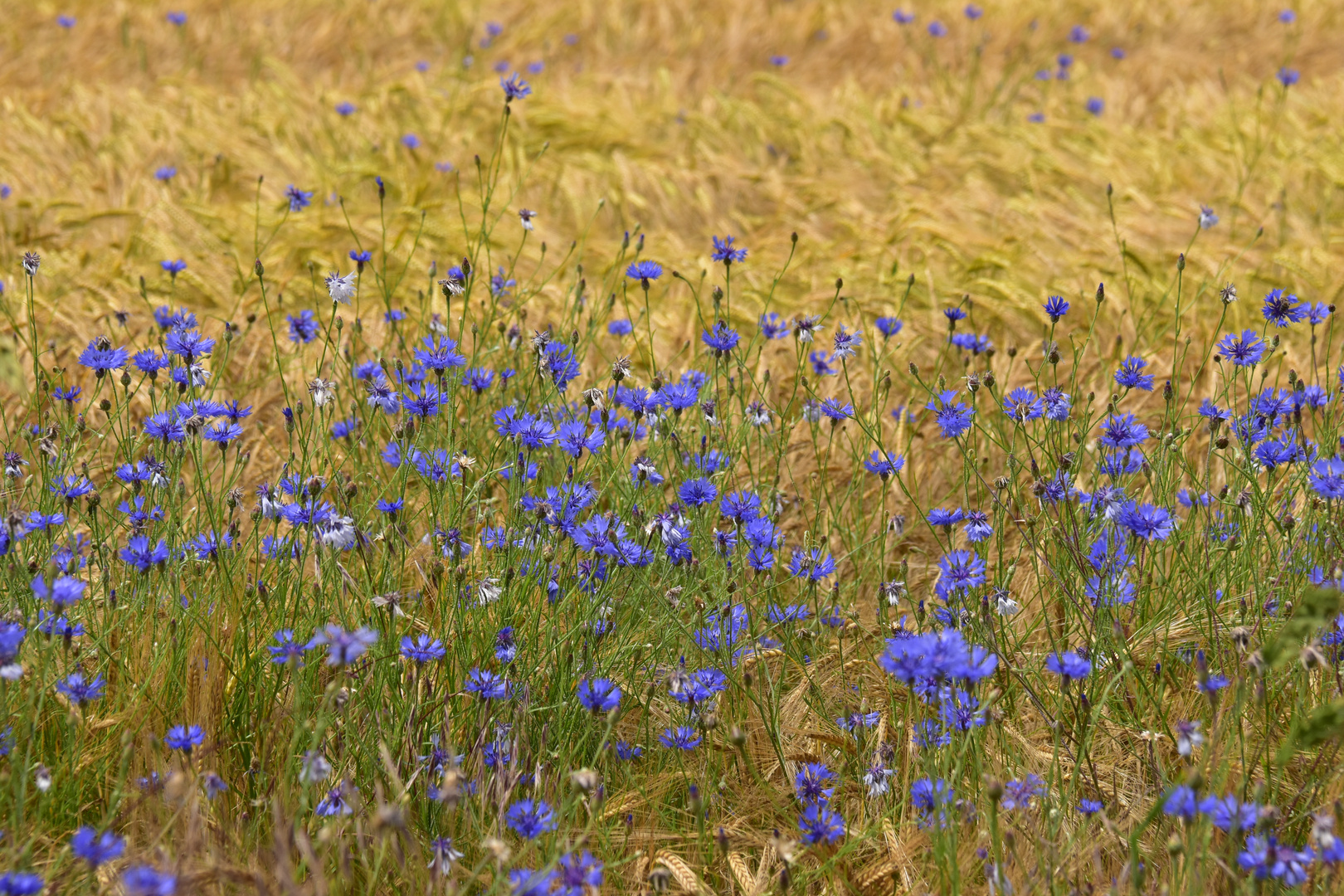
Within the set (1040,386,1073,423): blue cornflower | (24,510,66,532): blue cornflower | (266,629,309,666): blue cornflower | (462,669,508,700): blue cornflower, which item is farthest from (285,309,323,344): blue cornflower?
(1040,386,1073,423): blue cornflower

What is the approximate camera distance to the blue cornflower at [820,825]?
5.22 feet

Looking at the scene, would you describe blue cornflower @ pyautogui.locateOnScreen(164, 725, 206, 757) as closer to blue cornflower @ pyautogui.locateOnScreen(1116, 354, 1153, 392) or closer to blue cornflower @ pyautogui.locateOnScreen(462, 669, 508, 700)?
blue cornflower @ pyautogui.locateOnScreen(462, 669, 508, 700)

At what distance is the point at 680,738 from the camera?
178 centimetres

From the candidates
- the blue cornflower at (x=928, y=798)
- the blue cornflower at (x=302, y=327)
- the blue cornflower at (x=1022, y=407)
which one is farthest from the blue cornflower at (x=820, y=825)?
the blue cornflower at (x=302, y=327)

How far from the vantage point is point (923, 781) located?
1638mm

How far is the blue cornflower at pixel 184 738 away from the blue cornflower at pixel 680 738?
67cm

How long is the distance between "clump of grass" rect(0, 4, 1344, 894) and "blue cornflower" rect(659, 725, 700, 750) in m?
0.02

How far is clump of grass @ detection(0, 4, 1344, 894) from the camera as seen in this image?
1549 millimetres

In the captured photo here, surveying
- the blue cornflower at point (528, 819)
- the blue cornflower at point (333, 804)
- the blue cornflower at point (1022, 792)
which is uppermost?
the blue cornflower at point (528, 819)

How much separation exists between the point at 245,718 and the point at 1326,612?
1.46 metres

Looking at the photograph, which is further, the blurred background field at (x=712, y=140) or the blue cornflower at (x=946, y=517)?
the blurred background field at (x=712, y=140)

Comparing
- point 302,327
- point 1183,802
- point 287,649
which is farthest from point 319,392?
point 1183,802

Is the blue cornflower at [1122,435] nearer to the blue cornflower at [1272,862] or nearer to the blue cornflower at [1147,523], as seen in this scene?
the blue cornflower at [1147,523]

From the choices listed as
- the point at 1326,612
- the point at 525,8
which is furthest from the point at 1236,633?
the point at 525,8
